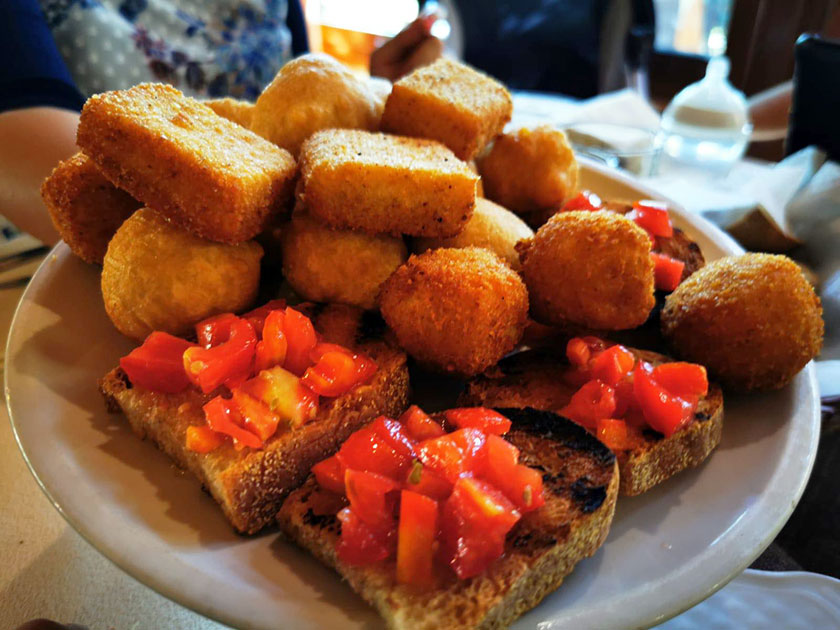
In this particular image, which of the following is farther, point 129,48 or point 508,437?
point 129,48

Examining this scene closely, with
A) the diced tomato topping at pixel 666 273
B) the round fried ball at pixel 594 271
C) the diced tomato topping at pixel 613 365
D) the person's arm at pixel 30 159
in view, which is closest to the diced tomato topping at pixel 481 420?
the diced tomato topping at pixel 613 365

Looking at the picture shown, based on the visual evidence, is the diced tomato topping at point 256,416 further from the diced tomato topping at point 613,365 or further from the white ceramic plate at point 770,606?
the white ceramic plate at point 770,606

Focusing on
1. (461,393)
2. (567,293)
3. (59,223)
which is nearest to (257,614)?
(461,393)

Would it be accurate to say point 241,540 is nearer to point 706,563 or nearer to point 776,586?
point 706,563

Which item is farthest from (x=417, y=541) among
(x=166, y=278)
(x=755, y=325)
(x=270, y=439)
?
(x=755, y=325)

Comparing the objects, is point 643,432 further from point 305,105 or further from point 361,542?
point 305,105

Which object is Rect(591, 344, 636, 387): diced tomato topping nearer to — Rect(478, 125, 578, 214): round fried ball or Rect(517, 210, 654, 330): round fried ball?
Rect(517, 210, 654, 330): round fried ball
